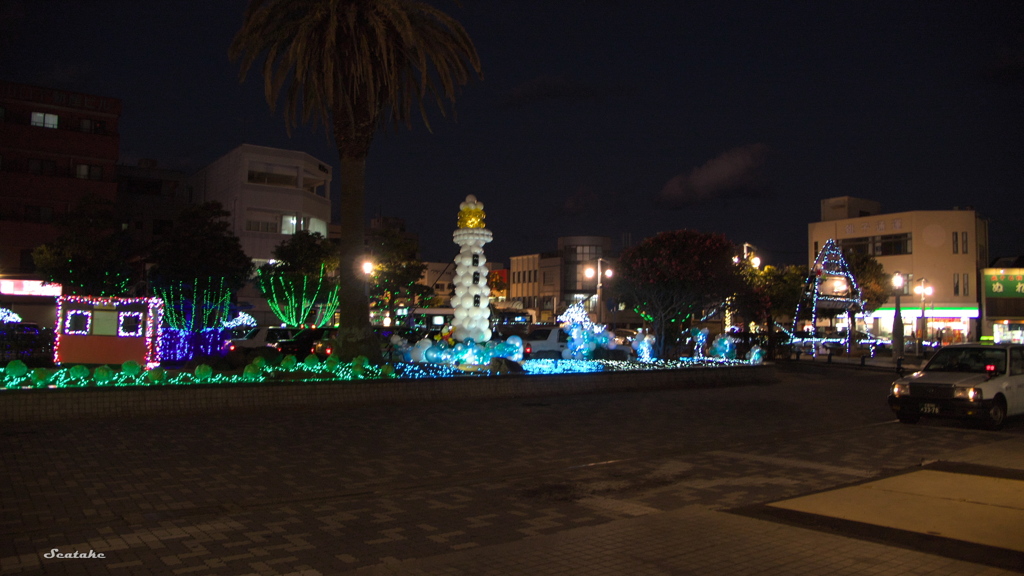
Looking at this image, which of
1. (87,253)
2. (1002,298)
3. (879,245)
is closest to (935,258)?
(879,245)

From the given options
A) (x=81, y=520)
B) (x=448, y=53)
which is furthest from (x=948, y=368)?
(x=81, y=520)

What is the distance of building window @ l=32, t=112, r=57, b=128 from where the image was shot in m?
45.9

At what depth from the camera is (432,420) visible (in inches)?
525

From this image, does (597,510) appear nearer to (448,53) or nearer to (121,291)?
(448,53)

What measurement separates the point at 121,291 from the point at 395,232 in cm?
1567

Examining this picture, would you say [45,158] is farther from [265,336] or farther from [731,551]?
[731,551]

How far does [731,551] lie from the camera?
6133mm

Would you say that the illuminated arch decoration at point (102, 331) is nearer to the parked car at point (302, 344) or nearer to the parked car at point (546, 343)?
the parked car at point (302, 344)

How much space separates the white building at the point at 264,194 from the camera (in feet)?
164

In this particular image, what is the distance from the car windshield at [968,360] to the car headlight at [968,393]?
827 mm

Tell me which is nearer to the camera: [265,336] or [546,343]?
[546,343]

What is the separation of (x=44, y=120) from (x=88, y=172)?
382cm

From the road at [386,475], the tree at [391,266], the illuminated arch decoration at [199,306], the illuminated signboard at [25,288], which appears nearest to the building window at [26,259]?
the illuminated signboard at [25,288]

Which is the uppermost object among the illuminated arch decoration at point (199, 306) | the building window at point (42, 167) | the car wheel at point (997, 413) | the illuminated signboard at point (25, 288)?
the building window at point (42, 167)
